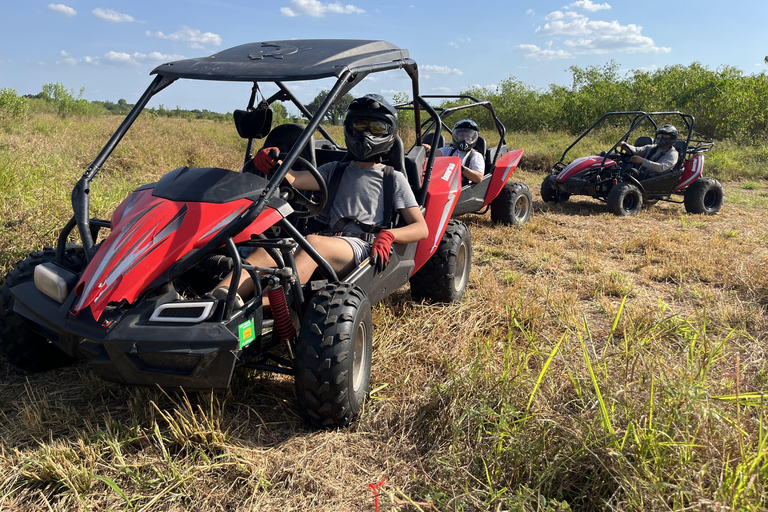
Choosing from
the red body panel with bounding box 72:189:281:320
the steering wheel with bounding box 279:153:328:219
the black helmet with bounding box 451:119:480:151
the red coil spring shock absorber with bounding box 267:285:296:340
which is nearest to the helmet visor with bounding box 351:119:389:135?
the steering wheel with bounding box 279:153:328:219

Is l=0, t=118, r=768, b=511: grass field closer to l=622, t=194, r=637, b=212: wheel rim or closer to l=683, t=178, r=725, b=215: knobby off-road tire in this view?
l=622, t=194, r=637, b=212: wheel rim

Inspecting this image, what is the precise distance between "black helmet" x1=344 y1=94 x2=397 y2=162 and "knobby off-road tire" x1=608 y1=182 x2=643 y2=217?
533cm

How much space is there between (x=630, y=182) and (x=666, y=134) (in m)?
1.06

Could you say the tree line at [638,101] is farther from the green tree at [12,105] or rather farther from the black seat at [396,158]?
the black seat at [396,158]

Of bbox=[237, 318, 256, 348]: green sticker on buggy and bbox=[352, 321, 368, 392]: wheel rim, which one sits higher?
bbox=[237, 318, 256, 348]: green sticker on buggy

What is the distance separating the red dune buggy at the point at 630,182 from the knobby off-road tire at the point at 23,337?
676cm

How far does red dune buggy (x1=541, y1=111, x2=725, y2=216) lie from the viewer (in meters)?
7.72

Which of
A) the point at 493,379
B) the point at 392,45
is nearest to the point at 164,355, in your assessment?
the point at 493,379

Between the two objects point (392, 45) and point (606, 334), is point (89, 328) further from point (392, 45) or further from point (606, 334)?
point (606, 334)

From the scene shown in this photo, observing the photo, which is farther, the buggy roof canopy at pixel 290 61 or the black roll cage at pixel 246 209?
the buggy roof canopy at pixel 290 61

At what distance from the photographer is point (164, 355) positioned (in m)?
1.99

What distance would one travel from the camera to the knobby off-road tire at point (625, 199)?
7492mm

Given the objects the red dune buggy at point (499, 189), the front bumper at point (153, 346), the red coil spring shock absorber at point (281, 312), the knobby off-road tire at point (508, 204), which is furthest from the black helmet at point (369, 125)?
the knobby off-road tire at point (508, 204)

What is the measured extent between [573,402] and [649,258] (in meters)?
3.42
